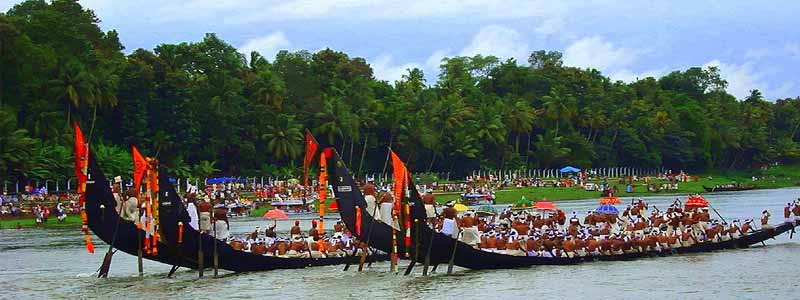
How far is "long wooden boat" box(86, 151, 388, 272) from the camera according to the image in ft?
112

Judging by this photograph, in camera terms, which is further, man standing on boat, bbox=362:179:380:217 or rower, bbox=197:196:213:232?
man standing on boat, bbox=362:179:380:217

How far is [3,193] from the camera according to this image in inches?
2980

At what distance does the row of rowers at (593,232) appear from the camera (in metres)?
37.2

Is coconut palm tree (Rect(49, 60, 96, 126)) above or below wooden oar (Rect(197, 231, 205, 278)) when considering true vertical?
above

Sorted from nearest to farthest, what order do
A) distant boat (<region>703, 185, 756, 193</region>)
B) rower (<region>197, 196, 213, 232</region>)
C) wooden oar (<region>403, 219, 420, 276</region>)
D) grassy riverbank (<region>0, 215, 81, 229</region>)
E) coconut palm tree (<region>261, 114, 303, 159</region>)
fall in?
wooden oar (<region>403, 219, 420, 276</region>), rower (<region>197, 196, 213, 232</region>), grassy riverbank (<region>0, 215, 81, 229</region>), coconut palm tree (<region>261, 114, 303, 159</region>), distant boat (<region>703, 185, 756, 193</region>)

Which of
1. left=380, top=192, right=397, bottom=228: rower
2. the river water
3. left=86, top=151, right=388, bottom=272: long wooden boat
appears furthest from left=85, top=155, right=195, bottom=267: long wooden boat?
left=380, top=192, right=397, bottom=228: rower

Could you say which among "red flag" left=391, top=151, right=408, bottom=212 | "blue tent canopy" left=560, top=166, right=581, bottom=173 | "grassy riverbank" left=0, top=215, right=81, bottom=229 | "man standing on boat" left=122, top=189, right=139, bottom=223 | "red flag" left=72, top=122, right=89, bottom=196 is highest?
"blue tent canopy" left=560, top=166, right=581, bottom=173

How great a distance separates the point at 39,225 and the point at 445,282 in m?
36.1

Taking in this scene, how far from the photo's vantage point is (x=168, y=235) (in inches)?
1355

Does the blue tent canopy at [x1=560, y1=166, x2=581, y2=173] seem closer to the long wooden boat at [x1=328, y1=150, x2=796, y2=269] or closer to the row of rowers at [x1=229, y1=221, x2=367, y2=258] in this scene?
the row of rowers at [x1=229, y1=221, x2=367, y2=258]

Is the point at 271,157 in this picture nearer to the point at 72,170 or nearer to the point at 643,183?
the point at 72,170

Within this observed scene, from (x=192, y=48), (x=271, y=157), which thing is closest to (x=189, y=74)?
(x=192, y=48)

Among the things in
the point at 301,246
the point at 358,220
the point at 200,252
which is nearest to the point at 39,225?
the point at 301,246

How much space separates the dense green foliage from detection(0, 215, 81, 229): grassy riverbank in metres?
8.82
